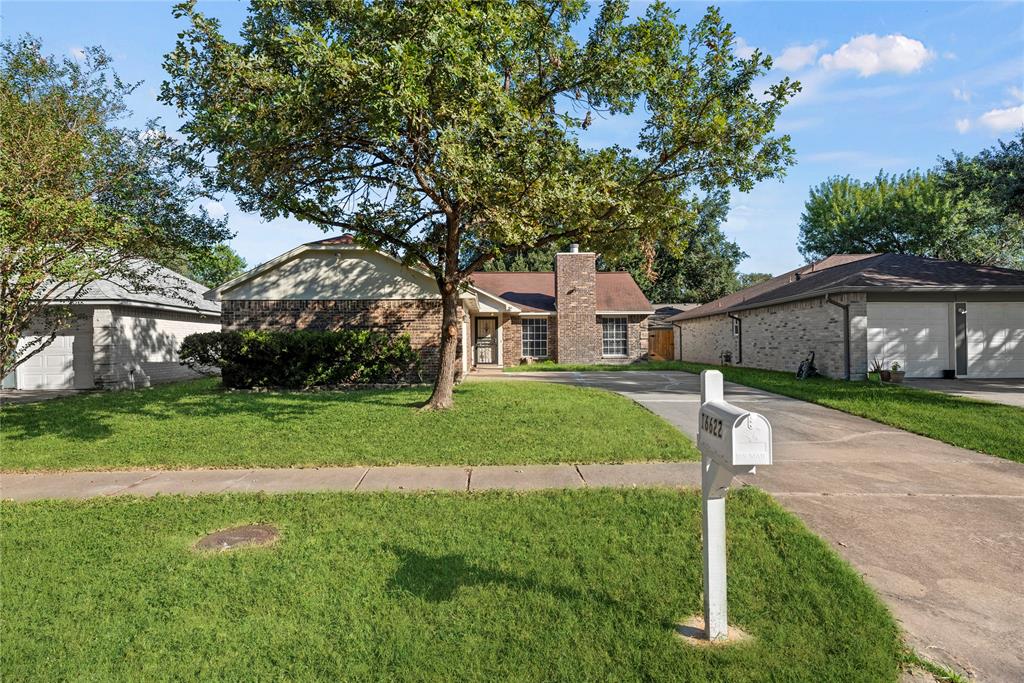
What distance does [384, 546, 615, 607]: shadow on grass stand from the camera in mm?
3352

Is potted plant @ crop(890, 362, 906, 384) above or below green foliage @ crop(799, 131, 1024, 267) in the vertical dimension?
below

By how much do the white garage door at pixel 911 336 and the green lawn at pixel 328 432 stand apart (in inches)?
358

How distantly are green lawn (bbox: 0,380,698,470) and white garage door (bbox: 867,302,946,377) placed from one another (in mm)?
9098

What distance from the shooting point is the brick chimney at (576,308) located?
23.9 metres

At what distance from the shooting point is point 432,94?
735cm

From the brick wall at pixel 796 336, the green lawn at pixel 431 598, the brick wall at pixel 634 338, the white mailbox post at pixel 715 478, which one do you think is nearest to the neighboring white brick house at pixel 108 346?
the green lawn at pixel 431 598

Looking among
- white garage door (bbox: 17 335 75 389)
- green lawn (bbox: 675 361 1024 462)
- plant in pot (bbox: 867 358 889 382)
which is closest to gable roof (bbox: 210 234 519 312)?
white garage door (bbox: 17 335 75 389)

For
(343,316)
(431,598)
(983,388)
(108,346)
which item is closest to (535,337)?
(343,316)

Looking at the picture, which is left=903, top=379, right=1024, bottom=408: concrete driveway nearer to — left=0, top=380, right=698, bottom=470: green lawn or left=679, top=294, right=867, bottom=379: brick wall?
left=679, top=294, right=867, bottom=379: brick wall

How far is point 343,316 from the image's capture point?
47.4 feet

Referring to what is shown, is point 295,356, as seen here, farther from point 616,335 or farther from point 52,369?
point 616,335

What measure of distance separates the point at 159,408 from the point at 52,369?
9.06 metres

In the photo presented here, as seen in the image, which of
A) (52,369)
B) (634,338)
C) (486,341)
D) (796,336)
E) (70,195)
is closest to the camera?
(70,195)

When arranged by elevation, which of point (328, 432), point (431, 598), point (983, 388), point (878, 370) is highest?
point (878, 370)
